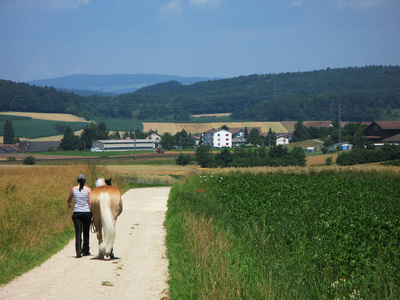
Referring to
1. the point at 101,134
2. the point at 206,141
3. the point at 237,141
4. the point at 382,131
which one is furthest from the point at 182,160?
the point at 237,141

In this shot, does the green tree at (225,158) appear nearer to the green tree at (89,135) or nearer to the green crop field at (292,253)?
the green tree at (89,135)

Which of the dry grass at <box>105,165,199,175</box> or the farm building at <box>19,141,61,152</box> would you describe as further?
the farm building at <box>19,141,61,152</box>

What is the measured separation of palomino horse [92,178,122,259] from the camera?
13023 millimetres

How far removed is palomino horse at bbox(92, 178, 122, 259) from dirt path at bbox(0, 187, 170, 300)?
2.08 feet

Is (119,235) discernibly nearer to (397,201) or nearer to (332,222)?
(332,222)

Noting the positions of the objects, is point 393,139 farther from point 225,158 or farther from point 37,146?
point 37,146

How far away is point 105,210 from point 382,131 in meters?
104

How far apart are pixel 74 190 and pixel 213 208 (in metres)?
7.18

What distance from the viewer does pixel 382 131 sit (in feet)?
357

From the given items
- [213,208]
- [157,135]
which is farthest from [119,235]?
[157,135]

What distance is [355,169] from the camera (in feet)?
150

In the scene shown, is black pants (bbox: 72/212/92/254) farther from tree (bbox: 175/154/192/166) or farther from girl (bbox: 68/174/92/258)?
tree (bbox: 175/154/192/166)

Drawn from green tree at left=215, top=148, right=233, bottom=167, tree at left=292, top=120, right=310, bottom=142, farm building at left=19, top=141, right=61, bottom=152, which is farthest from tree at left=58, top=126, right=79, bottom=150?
tree at left=292, top=120, right=310, bottom=142

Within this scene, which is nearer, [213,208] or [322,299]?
[322,299]
